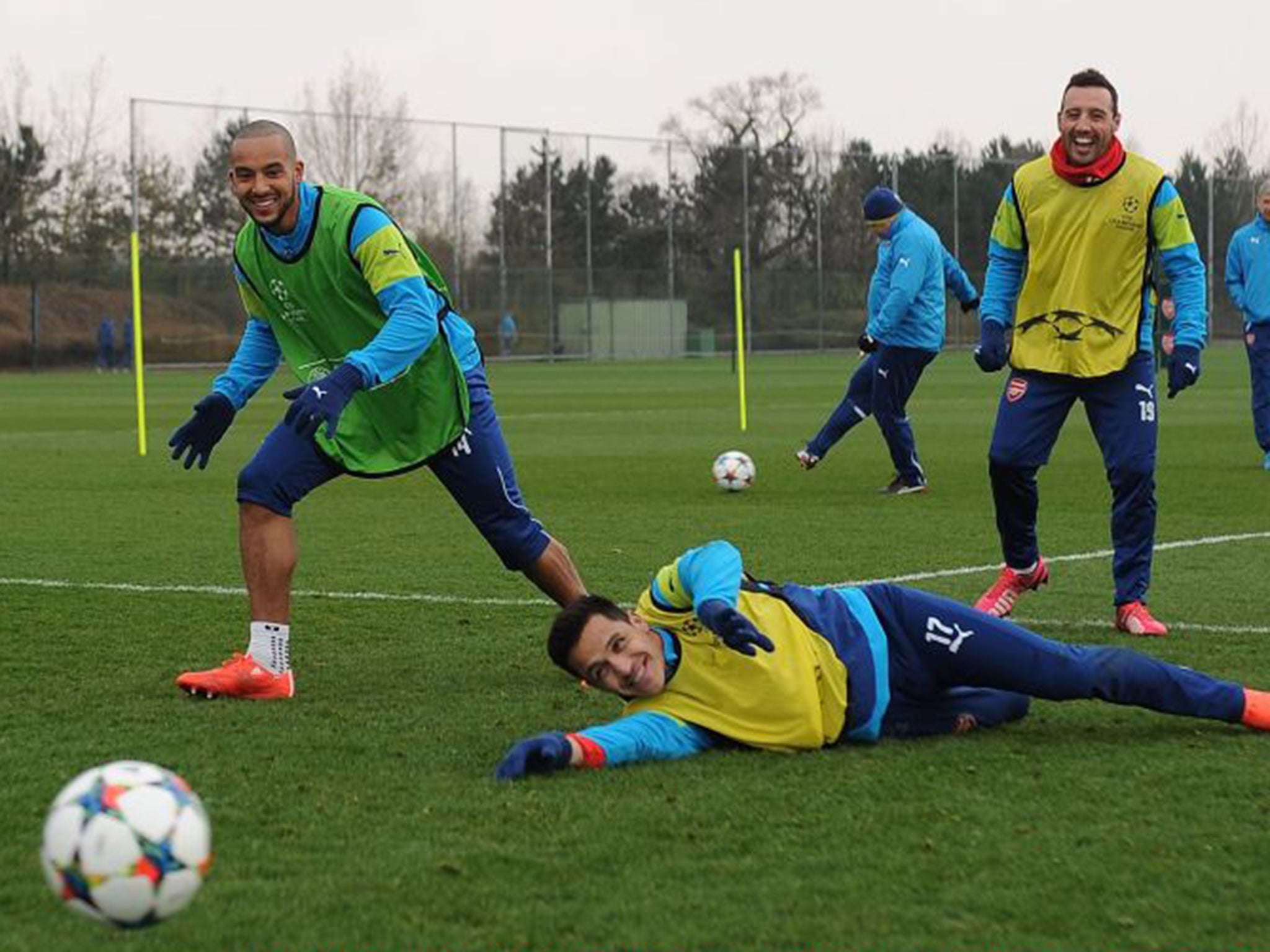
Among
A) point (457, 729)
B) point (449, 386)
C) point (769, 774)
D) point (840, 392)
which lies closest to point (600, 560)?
point (449, 386)

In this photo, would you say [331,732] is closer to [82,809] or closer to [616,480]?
[82,809]

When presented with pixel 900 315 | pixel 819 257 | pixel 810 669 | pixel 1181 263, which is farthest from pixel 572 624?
pixel 819 257

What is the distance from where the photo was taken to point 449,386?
7.48 metres

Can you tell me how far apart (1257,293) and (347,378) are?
439 inches

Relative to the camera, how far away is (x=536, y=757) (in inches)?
223

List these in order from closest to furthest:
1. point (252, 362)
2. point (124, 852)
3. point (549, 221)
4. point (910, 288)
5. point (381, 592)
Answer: point (124, 852), point (252, 362), point (381, 592), point (910, 288), point (549, 221)

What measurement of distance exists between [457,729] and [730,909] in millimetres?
2232

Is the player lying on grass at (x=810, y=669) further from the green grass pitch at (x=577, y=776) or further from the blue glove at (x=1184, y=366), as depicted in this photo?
the blue glove at (x=1184, y=366)

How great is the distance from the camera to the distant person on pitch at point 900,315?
51.8 feet

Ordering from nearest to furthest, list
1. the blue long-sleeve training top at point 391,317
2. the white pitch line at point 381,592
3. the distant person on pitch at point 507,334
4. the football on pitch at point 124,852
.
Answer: the football on pitch at point 124,852 → the blue long-sleeve training top at point 391,317 → the white pitch line at point 381,592 → the distant person on pitch at point 507,334

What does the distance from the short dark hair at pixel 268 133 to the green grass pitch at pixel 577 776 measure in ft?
6.08

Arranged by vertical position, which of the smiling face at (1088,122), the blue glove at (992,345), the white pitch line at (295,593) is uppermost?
the smiling face at (1088,122)

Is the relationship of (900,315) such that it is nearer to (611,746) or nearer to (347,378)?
(347,378)

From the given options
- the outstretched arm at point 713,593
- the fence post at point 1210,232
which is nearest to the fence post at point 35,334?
the fence post at point 1210,232
